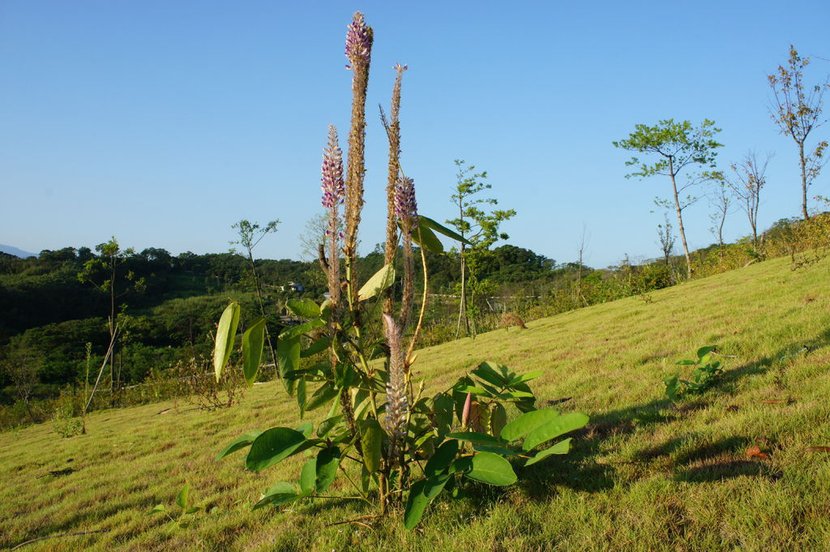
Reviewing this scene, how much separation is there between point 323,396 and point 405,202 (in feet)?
3.04

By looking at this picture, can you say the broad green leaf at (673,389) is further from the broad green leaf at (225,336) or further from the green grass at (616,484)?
the broad green leaf at (225,336)

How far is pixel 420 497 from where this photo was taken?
1850mm

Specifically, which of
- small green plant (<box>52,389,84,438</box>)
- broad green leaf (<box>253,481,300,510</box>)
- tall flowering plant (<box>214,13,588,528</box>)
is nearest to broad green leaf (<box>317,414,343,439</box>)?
tall flowering plant (<box>214,13,588,528</box>)

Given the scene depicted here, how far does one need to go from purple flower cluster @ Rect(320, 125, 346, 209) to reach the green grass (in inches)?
53.4

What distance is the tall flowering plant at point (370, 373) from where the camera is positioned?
188cm

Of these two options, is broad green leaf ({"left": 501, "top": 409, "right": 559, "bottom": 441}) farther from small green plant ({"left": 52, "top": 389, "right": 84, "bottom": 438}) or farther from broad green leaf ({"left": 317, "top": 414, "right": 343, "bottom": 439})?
small green plant ({"left": 52, "top": 389, "right": 84, "bottom": 438})

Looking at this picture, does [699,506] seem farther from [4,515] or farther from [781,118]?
[781,118]

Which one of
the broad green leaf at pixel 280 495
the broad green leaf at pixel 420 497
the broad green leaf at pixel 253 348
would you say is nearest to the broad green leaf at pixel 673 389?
the broad green leaf at pixel 420 497

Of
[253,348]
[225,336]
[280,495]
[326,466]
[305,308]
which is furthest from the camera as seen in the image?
[280,495]

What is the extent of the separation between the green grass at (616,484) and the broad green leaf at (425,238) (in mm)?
1106

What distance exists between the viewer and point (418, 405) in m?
2.27

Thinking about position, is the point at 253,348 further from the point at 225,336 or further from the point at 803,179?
the point at 803,179

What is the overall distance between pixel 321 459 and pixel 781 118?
22791mm

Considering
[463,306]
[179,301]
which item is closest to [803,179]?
[463,306]
